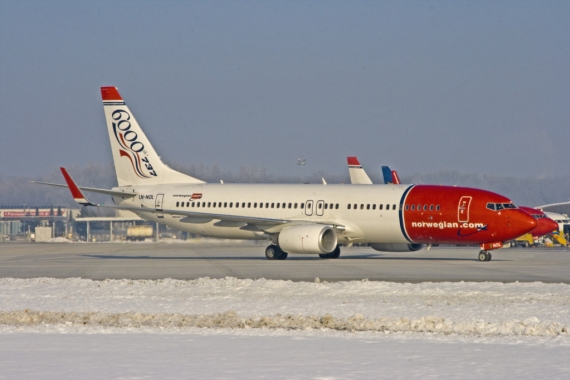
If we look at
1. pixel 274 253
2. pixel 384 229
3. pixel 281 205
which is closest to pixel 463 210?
pixel 384 229

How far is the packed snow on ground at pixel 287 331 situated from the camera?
10703mm

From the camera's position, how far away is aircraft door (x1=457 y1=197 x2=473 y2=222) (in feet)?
111

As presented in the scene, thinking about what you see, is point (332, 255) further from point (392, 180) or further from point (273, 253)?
point (392, 180)

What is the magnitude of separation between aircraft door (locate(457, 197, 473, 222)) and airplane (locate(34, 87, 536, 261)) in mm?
39

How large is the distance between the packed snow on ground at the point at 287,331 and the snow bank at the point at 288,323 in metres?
0.02

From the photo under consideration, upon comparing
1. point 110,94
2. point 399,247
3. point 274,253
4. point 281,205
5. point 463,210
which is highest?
point 110,94

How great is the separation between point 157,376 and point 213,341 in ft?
9.61

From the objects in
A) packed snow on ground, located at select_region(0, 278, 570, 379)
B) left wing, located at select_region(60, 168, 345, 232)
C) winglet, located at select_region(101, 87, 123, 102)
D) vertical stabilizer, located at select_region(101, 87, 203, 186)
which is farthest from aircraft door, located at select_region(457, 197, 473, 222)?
winglet, located at select_region(101, 87, 123, 102)

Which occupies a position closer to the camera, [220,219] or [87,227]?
[220,219]

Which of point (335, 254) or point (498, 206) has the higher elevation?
point (498, 206)

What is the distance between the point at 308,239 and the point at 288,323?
20100 mm

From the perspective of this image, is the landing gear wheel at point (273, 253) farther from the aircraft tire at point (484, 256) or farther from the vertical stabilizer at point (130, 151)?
the aircraft tire at point (484, 256)

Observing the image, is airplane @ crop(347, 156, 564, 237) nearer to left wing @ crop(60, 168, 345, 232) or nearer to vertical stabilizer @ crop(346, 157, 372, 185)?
vertical stabilizer @ crop(346, 157, 372, 185)

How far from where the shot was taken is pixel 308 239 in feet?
114
